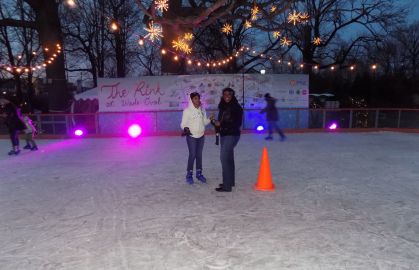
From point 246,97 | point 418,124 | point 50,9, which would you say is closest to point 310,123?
point 246,97

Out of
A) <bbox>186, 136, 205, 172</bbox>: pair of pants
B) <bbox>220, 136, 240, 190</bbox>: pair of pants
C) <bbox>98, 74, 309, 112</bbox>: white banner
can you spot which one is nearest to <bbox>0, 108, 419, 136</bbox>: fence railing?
<bbox>98, 74, 309, 112</bbox>: white banner

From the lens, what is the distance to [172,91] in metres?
12.9

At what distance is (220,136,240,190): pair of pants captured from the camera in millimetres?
4848

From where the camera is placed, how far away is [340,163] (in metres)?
7.05

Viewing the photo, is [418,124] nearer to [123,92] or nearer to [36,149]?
[123,92]

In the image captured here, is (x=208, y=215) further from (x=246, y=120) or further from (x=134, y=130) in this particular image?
(x=246, y=120)

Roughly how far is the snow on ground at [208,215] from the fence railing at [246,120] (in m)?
4.68

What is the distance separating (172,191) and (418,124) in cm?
1170

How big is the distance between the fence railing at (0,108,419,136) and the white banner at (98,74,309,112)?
514 mm

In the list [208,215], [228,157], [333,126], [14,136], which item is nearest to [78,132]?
[14,136]

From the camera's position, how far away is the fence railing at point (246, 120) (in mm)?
12094

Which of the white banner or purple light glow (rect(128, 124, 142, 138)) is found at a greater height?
the white banner

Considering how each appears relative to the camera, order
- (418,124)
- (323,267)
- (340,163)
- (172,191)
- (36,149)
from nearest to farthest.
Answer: (323,267)
(172,191)
(340,163)
(36,149)
(418,124)

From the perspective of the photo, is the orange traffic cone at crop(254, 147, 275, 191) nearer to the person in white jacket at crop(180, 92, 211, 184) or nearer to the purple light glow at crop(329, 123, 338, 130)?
the person in white jacket at crop(180, 92, 211, 184)
